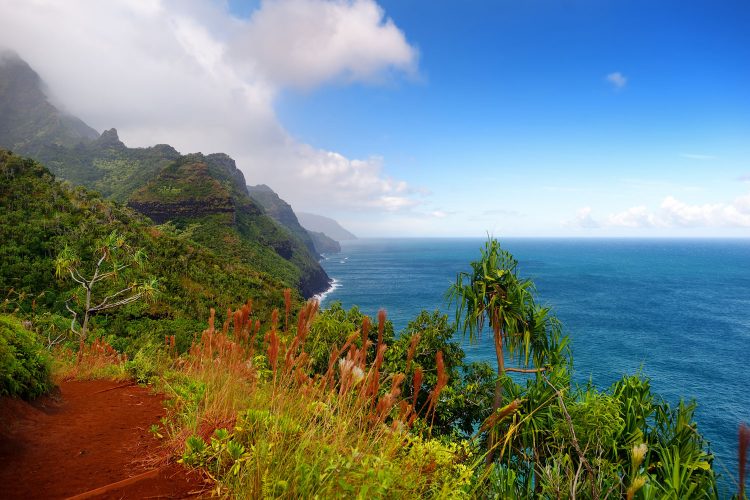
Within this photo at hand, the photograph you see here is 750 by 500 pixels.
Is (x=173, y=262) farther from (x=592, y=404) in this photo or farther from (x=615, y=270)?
(x=615, y=270)

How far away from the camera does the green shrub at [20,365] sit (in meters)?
4.32

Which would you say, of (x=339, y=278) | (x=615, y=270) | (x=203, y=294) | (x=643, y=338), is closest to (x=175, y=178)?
(x=339, y=278)

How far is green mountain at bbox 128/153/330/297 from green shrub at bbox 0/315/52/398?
70.8 metres

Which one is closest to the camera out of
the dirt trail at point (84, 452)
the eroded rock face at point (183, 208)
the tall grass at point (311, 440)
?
the tall grass at point (311, 440)

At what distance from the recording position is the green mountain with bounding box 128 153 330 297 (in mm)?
78438

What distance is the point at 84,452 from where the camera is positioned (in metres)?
3.61

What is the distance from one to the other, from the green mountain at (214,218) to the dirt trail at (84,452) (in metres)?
71.5

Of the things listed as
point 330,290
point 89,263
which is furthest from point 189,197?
point 89,263

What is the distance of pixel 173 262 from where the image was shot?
43094 millimetres

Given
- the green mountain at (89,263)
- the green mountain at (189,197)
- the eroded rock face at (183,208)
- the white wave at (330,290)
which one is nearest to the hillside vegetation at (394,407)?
the green mountain at (89,263)

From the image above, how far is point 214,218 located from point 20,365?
284ft

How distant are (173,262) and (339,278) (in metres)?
87.1

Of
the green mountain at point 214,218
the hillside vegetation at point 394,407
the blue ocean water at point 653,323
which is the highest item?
the green mountain at point 214,218

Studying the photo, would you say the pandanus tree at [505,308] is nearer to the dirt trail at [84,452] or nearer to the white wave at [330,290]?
the dirt trail at [84,452]
